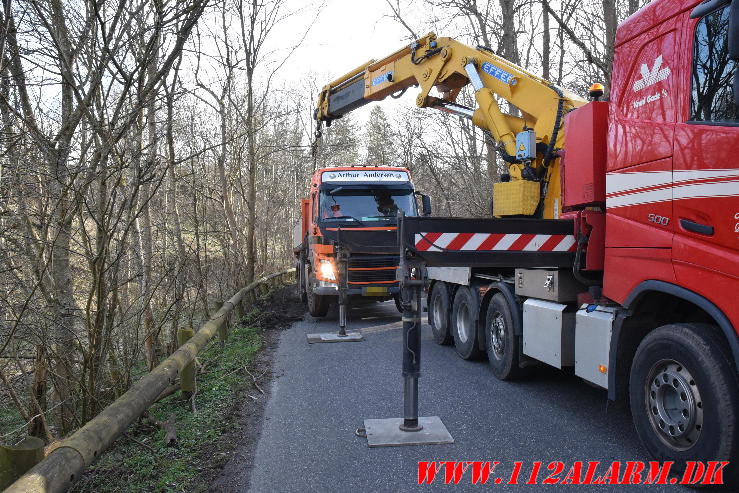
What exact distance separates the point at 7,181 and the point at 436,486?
4654 mm

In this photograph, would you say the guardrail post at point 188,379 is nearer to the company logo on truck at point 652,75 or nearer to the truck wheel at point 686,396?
the truck wheel at point 686,396

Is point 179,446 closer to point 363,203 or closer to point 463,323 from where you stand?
point 463,323

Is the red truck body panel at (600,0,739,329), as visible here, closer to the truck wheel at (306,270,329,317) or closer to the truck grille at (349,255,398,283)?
the truck grille at (349,255,398,283)

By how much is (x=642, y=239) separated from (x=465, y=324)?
4010mm

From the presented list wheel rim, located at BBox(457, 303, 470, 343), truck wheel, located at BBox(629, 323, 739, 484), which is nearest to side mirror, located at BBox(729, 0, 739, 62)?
truck wheel, located at BBox(629, 323, 739, 484)

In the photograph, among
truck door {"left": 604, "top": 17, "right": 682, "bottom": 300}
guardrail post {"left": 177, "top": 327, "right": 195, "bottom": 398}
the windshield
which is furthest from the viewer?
the windshield

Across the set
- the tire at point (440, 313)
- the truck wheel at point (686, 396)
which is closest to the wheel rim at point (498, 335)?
the tire at point (440, 313)

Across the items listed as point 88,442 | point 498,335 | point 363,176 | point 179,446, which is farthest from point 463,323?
point 88,442

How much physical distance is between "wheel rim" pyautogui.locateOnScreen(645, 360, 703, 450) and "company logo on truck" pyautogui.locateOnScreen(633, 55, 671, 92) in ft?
6.49

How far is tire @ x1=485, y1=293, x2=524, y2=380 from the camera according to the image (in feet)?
20.6

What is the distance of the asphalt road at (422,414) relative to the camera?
3980 mm

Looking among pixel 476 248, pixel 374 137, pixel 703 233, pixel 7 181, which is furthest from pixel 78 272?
pixel 374 137

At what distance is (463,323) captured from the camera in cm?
800

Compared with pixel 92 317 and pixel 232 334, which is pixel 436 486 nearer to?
pixel 92 317
